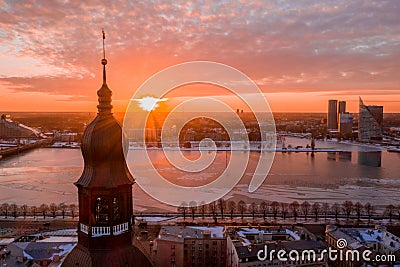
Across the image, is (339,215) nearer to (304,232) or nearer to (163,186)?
(304,232)

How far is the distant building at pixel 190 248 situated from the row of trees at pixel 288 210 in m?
2.48

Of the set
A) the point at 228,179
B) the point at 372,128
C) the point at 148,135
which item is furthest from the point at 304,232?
the point at 372,128

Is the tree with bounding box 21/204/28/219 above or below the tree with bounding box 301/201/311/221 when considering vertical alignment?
below

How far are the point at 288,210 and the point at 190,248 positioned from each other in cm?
407

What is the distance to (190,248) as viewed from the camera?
296 inches

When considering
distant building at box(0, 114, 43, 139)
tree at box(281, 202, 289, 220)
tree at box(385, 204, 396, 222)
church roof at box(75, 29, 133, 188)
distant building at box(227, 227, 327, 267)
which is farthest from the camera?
distant building at box(0, 114, 43, 139)

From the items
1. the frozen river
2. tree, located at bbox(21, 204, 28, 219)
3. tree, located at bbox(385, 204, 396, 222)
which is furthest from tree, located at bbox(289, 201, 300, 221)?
tree, located at bbox(21, 204, 28, 219)

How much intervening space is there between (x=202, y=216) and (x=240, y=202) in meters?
1.26

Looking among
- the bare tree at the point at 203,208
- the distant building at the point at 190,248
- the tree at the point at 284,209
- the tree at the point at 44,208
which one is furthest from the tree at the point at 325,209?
the tree at the point at 44,208

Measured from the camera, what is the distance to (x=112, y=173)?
8.12ft

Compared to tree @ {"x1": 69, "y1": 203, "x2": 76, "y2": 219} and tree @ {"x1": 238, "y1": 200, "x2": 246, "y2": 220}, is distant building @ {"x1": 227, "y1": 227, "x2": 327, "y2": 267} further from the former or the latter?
tree @ {"x1": 69, "y1": 203, "x2": 76, "y2": 219}

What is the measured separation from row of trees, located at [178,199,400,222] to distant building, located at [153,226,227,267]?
8.13ft

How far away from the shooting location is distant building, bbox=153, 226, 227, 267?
741 centimetres

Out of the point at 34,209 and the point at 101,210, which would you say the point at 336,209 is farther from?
the point at 101,210
